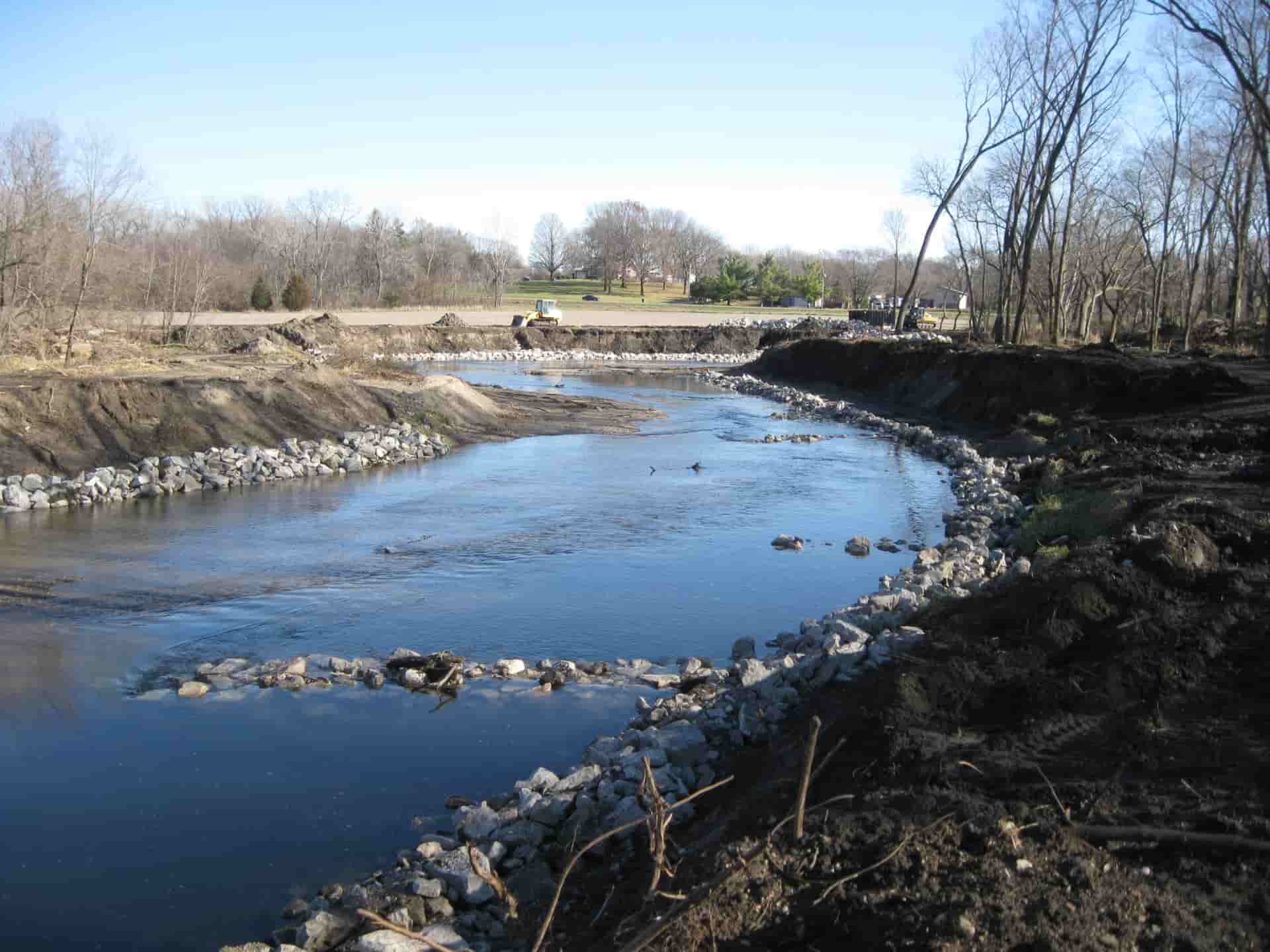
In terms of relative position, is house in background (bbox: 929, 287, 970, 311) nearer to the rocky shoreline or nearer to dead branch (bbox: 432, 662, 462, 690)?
the rocky shoreline

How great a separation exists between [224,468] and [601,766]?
15.4 meters

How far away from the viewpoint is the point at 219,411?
875 inches

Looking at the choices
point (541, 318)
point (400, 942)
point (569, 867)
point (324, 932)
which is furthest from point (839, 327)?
point (569, 867)

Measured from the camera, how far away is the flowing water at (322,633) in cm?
646

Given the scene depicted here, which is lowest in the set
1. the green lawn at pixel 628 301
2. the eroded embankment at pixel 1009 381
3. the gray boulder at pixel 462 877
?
the gray boulder at pixel 462 877

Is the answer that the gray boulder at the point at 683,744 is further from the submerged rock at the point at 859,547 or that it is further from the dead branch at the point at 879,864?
the submerged rock at the point at 859,547

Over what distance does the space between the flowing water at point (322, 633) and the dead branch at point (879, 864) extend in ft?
10.1

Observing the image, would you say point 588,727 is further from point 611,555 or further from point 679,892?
point 611,555

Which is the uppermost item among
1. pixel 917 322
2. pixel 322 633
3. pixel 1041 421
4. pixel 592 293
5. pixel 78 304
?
pixel 592 293

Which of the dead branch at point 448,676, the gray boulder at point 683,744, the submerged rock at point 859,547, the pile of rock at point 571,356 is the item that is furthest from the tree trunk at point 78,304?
the pile of rock at point 571,356

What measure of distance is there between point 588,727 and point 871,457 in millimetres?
18497

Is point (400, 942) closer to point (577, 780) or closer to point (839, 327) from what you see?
point (577, 780)

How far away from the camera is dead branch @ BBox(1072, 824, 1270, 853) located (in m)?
4.49

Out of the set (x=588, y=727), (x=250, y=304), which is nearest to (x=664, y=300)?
(x=250, y=304)
